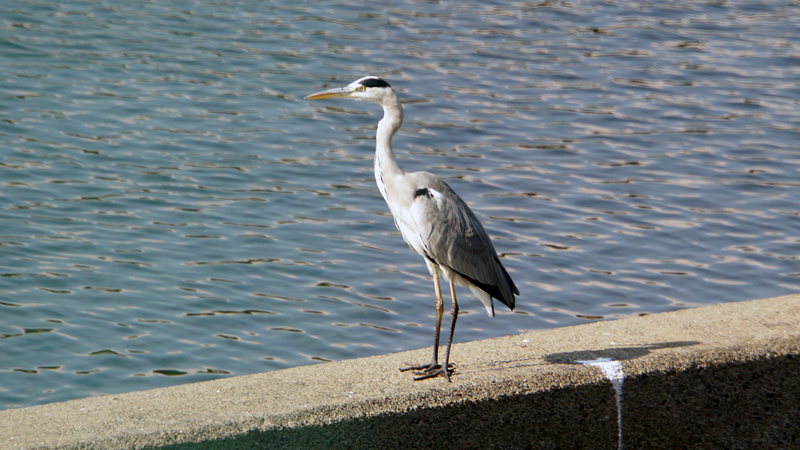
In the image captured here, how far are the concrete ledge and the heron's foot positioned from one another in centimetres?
6

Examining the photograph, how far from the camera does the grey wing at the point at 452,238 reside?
4289 mm

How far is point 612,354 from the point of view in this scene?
4051mm

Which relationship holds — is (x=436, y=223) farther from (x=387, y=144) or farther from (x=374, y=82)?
(x=374, y=82)

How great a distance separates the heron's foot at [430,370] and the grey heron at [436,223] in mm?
61

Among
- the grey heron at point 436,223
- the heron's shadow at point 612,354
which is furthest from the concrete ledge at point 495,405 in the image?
the grey heron at point 436,223

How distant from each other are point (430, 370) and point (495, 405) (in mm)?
445

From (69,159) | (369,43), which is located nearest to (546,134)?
(369,43)

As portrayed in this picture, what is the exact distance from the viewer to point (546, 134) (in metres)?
10.7

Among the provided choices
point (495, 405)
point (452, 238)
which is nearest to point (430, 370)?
point (495, 405)

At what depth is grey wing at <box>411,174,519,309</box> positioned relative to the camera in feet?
14.1

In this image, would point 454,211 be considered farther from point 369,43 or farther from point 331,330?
point 369,43

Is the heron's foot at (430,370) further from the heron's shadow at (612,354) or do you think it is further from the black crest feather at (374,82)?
the black crest feather at (374,82)

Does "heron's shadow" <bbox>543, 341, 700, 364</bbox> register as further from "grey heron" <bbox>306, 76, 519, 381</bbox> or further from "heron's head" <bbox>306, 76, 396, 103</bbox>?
"heron's head" <bbox>306, 76, 396, 103</bbox>

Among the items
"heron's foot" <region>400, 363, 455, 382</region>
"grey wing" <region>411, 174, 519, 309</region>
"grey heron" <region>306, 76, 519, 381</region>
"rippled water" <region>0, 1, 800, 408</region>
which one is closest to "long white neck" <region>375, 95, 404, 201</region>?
"grey heron" <region>306, 76, 519, 381</region>
